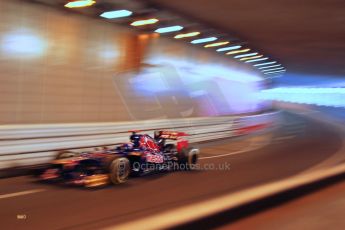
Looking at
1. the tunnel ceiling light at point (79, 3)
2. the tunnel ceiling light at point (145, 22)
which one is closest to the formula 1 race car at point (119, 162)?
the tunnel ceiling light at point (79, 3)

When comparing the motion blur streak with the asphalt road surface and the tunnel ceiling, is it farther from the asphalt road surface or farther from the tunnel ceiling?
the asphalt road surface

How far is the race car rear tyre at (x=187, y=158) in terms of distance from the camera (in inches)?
378

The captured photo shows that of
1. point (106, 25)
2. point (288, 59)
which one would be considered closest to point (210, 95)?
point (288, 59)

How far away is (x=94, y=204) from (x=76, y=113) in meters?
7.08

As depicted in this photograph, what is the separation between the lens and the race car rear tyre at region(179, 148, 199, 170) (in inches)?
378

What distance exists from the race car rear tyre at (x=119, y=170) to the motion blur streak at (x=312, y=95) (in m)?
44.9

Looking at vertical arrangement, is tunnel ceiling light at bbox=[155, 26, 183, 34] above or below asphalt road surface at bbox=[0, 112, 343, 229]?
above

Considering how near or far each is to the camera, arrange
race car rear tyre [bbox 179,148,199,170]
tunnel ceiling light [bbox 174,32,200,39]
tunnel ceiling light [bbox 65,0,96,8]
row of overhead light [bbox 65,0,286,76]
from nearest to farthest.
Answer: race car rear tyre [bbox 179,148,199,170] → tunnel ceiling light [bbox 65,0,96,8] → row of overhead light [bbox 65,0,286,76] → tunnel ceiling light [bbox 174,32,200,39]

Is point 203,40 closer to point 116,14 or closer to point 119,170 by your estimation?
point 116,14

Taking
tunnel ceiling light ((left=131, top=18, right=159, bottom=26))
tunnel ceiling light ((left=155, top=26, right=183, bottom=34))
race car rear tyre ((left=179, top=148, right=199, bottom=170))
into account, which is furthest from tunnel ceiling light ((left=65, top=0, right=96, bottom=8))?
race car rear tyre ((left=179, top=148, right=199, bottom=170))

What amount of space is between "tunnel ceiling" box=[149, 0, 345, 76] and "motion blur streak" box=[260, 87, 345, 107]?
105ft

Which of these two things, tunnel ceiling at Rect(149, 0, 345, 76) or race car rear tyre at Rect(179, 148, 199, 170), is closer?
race car rear tyre at Rect(179, 148, 199, 170)

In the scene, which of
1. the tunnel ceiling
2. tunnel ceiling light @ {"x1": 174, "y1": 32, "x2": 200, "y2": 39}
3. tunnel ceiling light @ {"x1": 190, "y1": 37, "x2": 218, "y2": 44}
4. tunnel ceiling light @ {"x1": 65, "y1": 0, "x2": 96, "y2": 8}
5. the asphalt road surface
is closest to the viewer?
the asphalt road surface

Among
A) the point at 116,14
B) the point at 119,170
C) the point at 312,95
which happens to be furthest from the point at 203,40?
the point at 312,95
